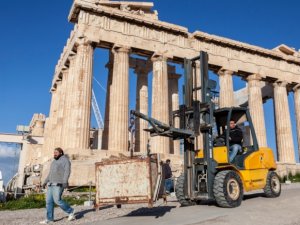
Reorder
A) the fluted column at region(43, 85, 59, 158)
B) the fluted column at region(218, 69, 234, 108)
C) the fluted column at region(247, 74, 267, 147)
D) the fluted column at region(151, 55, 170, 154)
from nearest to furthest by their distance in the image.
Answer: the fluted column at region(151, 55, 170, 154) < the fluted column at region(218, 69, 234, 108) < the fluted column at region(247, 74, 267, 147) < the fluted column at region(43, 85, 59, 158)

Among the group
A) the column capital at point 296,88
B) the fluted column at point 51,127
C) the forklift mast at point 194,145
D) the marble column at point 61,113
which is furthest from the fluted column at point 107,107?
the column capital at point 296,88

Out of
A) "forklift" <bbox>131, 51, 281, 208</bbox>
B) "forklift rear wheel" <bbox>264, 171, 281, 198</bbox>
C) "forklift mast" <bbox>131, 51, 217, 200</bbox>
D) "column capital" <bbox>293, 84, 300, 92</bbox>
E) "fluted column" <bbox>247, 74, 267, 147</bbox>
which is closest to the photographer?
"forklift" <bbox>131, 51, 281, 208</bbox>

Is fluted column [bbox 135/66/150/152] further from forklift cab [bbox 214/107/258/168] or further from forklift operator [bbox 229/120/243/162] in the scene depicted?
forklift operator [bbox 229/120/243/162]

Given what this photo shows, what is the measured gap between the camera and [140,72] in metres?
37.5

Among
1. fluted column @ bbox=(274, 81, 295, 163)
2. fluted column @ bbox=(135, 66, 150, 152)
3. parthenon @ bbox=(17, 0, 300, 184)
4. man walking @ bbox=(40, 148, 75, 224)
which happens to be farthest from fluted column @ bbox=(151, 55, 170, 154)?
man walking @ bbox=(40, 148, 75, 224)

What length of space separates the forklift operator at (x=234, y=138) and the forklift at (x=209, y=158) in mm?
240

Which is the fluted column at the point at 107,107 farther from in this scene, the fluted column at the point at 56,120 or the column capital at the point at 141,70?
the fluted column at the point at 56,120

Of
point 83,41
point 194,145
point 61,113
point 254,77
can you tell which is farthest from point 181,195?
point 254,77

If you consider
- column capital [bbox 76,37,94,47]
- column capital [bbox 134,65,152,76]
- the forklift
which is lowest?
the forklift

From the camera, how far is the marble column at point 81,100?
26.7 m

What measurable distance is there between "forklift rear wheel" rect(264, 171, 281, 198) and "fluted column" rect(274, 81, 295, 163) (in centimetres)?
2607

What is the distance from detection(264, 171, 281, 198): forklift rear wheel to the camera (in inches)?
506

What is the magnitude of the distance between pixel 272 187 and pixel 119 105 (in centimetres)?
1779

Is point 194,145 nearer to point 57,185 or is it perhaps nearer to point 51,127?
point 57,185
